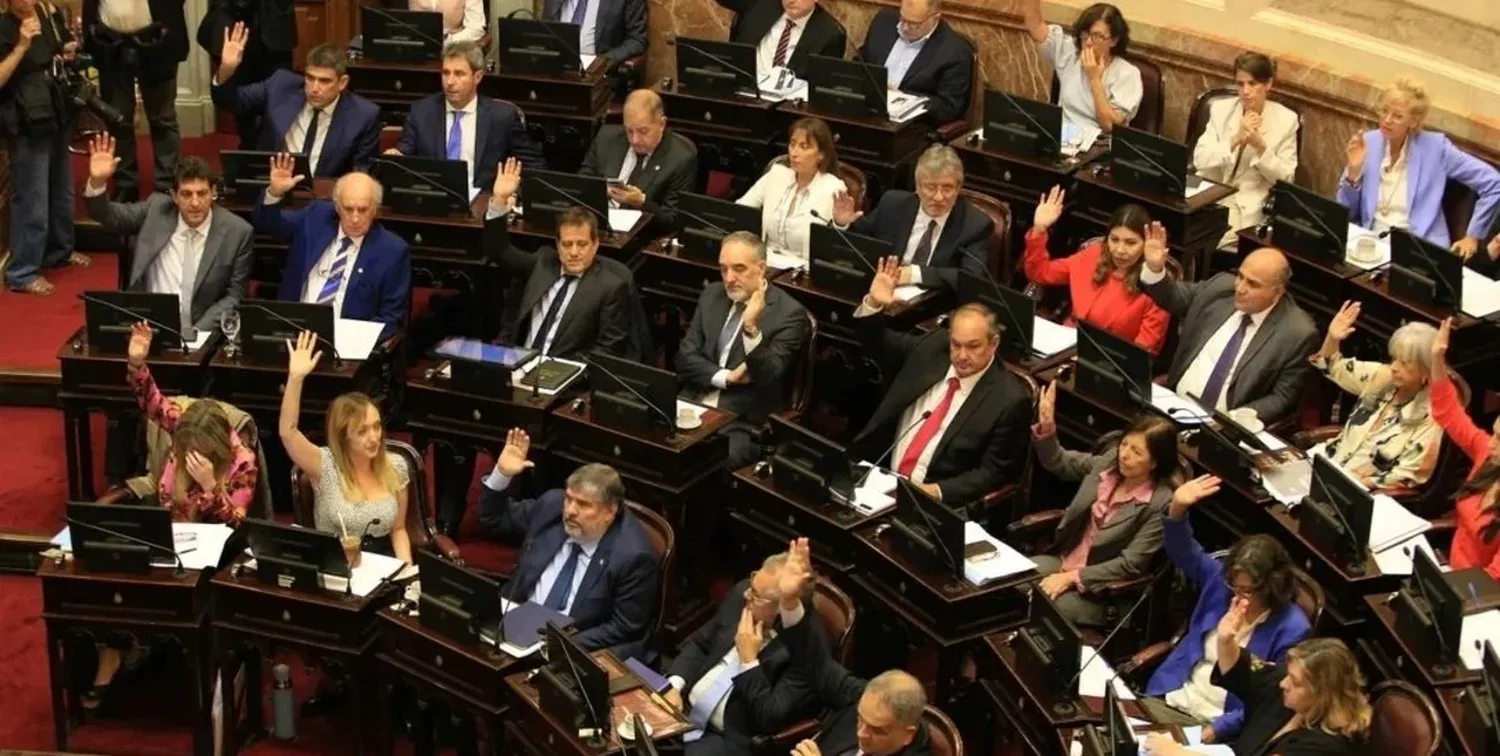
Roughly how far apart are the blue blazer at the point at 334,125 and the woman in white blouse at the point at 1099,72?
2.84 m

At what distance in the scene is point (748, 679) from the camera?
21.2 feet

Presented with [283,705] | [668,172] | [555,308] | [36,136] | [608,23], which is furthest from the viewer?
[608,23]

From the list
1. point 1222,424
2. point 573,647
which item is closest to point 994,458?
point 1222,424

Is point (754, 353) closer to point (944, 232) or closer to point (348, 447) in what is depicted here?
point (944, 232)

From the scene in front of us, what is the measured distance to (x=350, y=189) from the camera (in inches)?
330

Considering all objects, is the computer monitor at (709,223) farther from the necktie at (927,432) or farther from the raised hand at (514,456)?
the raised hand at (514,456)

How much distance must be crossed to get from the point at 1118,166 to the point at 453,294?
273 cm

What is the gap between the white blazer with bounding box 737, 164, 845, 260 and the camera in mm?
8812

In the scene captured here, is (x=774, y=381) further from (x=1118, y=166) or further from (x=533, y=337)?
(x=1118, y=166)

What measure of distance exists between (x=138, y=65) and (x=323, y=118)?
3.51ft

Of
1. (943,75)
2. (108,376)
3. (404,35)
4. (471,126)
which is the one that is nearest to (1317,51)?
(943,75)

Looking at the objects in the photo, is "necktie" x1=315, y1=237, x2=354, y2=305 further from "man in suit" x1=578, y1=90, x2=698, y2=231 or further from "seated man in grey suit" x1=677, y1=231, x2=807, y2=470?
"seated man in grey suit" x1=677, y1=231, x2=807, y2=470

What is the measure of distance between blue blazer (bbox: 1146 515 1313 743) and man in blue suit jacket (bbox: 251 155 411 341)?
302cm

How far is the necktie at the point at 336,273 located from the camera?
846 centimetres
